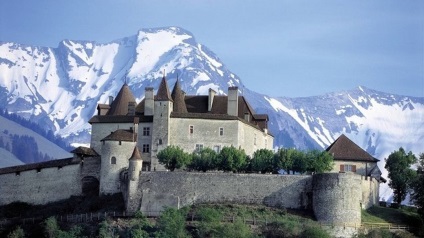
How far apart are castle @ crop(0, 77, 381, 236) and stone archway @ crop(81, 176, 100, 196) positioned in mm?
108

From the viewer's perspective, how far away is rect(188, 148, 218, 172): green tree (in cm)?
9331

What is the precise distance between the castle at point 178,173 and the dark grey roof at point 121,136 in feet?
0.35

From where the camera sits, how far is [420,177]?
294ft

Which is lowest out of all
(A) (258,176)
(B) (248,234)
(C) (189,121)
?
(B) (248,234)

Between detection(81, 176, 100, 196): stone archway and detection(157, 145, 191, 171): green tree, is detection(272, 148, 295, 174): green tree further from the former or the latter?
detection(81, 176, 100, 196): stone archway

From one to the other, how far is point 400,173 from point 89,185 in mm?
33904

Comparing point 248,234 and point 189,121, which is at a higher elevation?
point 189,121

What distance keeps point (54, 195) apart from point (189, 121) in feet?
55.8

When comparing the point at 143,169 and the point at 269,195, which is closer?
the point at 269,195

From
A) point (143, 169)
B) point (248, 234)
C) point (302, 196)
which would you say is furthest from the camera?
point (143, 169)

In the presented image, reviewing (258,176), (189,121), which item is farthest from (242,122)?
(258,176)

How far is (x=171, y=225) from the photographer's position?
8225 cm

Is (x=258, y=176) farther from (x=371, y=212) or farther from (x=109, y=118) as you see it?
(x=109, y=118)

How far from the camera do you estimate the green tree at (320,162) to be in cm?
9181
